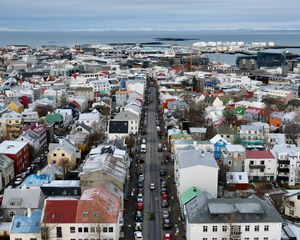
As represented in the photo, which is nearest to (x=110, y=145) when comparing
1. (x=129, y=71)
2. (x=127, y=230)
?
(x=127, y=230)

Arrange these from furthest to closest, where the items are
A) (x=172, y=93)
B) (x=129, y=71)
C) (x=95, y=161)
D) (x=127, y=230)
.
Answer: (x=129, y=71) < (x=172, y=93) < (x=95, y=161) < (x=127, y=230)

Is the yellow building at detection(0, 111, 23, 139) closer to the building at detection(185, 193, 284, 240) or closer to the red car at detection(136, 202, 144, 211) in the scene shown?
the red car at detection(136, 202, 144, 211)

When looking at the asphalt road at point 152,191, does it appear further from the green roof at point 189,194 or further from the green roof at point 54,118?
the green roof at point 54,118

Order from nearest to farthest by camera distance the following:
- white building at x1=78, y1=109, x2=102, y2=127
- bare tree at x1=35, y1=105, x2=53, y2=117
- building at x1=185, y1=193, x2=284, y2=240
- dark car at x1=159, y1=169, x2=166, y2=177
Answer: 1. building at x1=185, y1=193, x2=284, y2=240
2. dark car at x1=159, y1=169, x2=166, y2=177
3. white building at x1=78, y1=109, x2=102, y2=127
4. bare tree at x1=35, y1=105, x2=53, y2=117

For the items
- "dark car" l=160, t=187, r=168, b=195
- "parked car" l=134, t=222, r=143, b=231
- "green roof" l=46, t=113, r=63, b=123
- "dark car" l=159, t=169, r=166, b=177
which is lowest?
"parked car" l=134, t=222, r=143, b=231

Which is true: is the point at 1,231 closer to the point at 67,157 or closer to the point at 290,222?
the point at 67,157

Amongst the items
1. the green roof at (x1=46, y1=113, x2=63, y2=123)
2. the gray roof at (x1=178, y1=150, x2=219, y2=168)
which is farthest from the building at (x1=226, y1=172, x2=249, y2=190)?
the green roof at (x1=46, y1=113, x2=63, y2=123)
